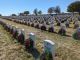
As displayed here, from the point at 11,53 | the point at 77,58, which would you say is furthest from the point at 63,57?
the point at 11,53

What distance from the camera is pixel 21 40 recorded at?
1700cm

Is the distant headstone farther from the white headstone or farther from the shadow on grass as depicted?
the shadow on grass

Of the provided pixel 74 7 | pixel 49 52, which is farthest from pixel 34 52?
pixel 74 7

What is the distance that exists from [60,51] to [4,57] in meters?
3.25

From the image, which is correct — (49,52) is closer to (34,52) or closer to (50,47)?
(50,47)

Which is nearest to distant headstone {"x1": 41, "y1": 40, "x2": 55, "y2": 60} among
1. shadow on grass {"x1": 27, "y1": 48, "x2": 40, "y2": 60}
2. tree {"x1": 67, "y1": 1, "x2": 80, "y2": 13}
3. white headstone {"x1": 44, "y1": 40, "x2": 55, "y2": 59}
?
white headstone {"x1": 44, "y1": 40, "x2": 55, "y2": 59}

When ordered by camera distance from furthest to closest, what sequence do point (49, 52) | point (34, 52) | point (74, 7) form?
point (74, 7), point (34, 52), point (49, 52)

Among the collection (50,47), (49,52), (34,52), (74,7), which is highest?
(50,47)

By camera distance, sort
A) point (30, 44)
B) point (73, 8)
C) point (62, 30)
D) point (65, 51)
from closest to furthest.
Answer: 1. point (65, 51)
2. point (30, 44)
3. point (62, 30)
4. point (73, 8)

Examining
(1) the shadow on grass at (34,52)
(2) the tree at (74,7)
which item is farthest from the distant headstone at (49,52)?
(2) the tree at (74,7)

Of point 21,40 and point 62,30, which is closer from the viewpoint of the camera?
point 21,40

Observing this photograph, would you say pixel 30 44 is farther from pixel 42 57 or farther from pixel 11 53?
pixel 42 57

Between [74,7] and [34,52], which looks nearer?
[34,52]

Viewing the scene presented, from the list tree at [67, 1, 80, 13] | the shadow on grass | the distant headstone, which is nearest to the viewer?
the distant headstone
